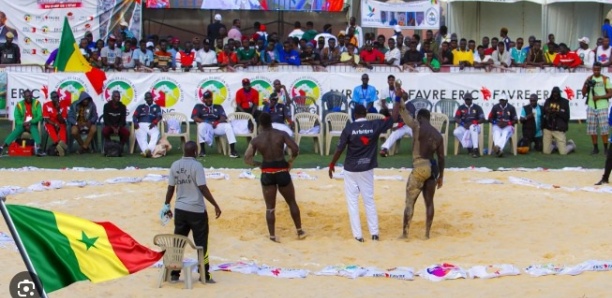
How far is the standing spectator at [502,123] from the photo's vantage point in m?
22.7

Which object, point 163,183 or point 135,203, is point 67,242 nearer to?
point 135,203

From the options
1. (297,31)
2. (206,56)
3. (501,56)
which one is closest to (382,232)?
(206,56)

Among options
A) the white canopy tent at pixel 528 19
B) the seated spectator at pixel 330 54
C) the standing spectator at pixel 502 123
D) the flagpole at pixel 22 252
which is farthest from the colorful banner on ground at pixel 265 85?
the flagpole at pixel 22 252

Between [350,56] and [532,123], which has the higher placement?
[350,56]

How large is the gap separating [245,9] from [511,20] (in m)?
7.25

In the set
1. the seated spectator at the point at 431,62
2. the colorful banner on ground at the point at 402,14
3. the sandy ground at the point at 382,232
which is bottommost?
the sandy ground at the point at 382,232

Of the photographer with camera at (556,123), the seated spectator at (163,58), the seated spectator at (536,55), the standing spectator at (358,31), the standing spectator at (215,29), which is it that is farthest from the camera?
the standing spectator at (215,29)

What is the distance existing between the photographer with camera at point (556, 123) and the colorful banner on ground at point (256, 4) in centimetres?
775

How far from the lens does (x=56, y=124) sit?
22.6 meters

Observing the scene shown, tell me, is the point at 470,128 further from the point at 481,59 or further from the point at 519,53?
the point at 519,53

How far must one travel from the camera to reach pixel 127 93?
83.3 ft

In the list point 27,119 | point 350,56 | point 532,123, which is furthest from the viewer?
point 350,56

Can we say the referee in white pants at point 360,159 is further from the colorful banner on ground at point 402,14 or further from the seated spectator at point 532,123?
the colorful banner on ground at point 402,14

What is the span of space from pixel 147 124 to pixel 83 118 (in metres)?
1.35
